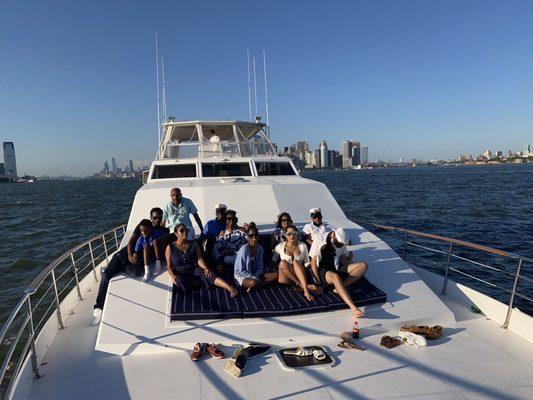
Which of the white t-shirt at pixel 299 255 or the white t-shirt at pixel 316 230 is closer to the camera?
the white t-shirt at pixel 299 255

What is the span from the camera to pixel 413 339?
15.8 feet

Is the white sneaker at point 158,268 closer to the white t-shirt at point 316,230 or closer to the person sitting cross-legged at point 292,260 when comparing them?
the person sitting cross-legged at point 292,260

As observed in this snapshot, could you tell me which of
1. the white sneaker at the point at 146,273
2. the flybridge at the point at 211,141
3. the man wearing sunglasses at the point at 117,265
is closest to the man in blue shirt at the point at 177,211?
the man wearing sunglasses at the point at 117,265

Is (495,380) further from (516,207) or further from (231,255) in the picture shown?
(516,207)

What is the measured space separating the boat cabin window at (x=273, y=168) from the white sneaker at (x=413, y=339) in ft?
23.0

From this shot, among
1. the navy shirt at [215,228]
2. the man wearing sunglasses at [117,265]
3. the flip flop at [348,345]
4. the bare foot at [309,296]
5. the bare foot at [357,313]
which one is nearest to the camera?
the flip flop at [348,345]

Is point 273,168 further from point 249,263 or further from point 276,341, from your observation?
point 276,341

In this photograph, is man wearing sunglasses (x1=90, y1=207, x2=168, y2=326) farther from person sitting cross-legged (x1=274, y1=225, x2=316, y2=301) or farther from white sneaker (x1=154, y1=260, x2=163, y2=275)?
person sitting cross-legged (x1=274, y1=225, x2=316, y2=301)

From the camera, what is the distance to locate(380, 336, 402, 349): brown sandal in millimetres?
4734

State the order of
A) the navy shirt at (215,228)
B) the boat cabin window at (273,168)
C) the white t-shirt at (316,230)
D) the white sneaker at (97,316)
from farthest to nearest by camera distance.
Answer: the boat cabin window at (273,168) → the navy shirt at (215,228) → the white t-shirt at (316,230) → the white sneaker at (97,316)

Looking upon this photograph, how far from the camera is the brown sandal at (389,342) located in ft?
15.5

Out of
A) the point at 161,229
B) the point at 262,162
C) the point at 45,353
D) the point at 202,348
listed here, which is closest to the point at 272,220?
the point at 161,229

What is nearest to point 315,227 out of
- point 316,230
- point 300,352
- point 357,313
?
point 316,230

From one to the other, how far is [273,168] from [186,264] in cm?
608
